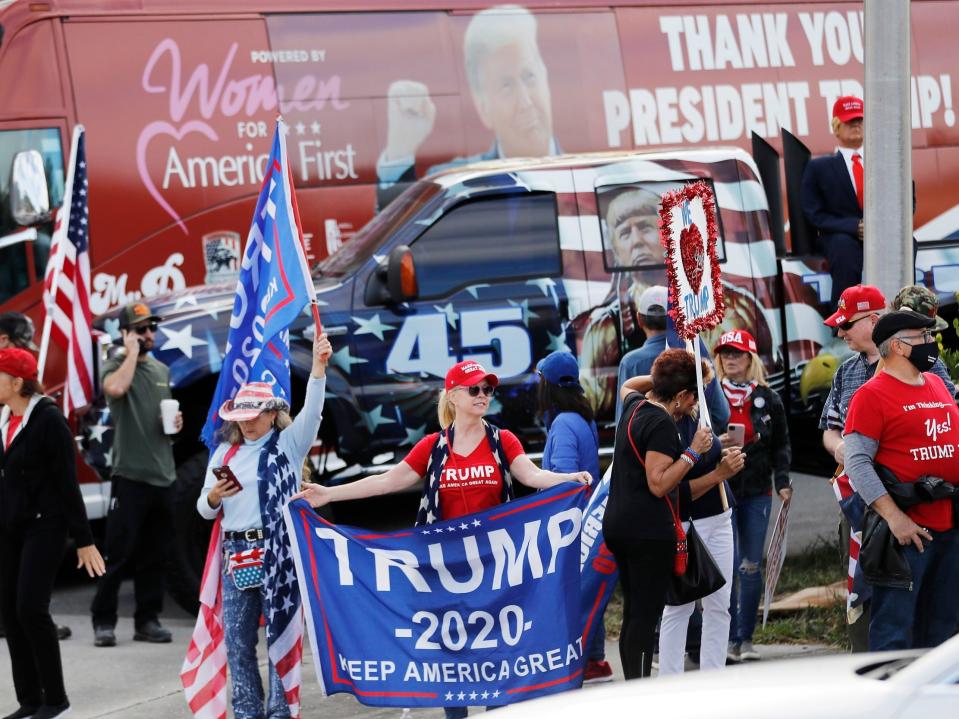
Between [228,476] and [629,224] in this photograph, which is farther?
[629,224]

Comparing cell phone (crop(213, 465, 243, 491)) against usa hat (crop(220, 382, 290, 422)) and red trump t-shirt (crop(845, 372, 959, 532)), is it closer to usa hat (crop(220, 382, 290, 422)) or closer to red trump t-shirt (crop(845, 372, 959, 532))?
usa hat (crop(220, 382, 290, 422))

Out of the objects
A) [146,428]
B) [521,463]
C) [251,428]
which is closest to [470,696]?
[521,463]

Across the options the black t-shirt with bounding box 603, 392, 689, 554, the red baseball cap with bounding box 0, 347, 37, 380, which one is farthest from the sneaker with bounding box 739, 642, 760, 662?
the red baseball cap with bounding box 0, 347, 37, 380

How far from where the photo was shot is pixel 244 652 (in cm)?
736

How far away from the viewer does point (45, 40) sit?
1165cm

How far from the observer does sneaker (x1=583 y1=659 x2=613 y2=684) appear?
25.9ft

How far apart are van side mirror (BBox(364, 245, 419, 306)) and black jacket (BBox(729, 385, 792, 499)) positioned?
7.80ft

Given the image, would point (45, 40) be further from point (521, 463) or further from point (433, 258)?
point (521, 463)

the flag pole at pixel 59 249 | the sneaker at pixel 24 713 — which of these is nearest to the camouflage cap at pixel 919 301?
the sneaker at pixel 24 713

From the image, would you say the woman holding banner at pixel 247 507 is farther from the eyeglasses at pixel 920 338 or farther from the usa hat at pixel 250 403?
the eyeglasses at pixel 920 338

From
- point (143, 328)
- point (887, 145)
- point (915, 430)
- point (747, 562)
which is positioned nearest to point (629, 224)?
→ point (887, 145)

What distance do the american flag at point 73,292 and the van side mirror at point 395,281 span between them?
167 cm

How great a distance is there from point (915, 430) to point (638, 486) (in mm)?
1125

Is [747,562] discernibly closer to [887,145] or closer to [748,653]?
[748,653]
